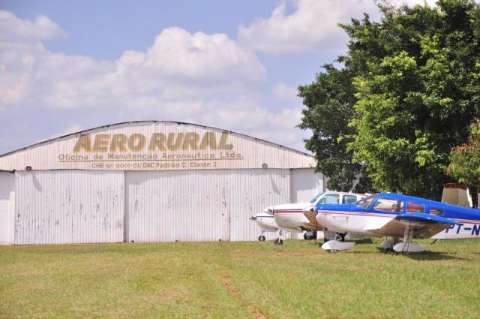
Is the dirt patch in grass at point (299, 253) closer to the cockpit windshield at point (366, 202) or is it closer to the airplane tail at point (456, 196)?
the cockpit windshield at point (366, 202)

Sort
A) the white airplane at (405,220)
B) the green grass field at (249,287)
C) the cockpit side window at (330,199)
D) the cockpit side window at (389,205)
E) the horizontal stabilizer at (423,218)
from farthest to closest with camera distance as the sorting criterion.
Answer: the cockpit side window at (330,199) → the cockpit side window at (389,205) → the white airplane at (405,220) → the horizontal stabilizer at (423,218) → the green grass field at (249,287)

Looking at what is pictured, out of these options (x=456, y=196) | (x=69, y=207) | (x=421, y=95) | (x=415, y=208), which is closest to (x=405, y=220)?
(x=415, y=208)

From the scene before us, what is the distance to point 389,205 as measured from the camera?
19969mm

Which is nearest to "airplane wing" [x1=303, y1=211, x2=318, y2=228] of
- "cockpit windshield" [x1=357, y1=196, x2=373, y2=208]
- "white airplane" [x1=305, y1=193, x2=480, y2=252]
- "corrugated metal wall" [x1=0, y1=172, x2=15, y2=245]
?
"white airplane" [x1=305, y1=193, x2=480, y2=252]

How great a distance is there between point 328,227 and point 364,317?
11.0 meters

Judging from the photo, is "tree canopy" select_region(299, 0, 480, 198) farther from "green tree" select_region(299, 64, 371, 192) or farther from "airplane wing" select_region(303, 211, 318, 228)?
"airplane wing" select_region(303, 211, 318, 228)

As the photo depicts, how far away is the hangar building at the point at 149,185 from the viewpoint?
1433 inches

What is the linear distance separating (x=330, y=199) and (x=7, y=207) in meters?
20.2

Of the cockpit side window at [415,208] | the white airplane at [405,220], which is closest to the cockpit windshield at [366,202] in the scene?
the white airplane at [405,220]

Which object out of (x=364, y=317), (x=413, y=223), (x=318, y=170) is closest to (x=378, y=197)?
(x=413, y=223)

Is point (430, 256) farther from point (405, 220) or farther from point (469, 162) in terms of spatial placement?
point (469, 162)

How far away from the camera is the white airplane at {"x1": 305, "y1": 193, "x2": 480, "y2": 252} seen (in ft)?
63.2

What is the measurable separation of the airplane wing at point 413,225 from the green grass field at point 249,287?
70cm

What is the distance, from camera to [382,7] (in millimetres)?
32000
